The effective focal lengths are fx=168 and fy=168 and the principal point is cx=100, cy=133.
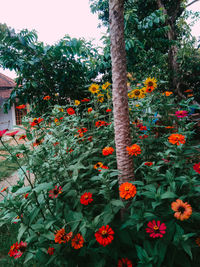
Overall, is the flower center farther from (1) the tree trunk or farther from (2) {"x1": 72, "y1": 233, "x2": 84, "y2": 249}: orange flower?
(2) {"x1": 72, "y1": 233, "x2": 84, "y2": 249}: orange flower

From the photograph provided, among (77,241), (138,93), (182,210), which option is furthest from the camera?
(138,93)

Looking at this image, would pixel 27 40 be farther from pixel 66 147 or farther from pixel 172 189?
pixel 172 189

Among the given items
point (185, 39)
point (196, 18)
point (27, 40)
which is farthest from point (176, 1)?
point (27, 40)

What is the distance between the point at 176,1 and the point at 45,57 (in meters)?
6.09

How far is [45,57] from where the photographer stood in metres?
3.97

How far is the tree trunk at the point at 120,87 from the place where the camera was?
1366 mm

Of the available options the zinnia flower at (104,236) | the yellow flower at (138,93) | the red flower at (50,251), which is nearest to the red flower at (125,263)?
the zinnia flower at (104,236)

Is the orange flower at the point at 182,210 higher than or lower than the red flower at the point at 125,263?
higher

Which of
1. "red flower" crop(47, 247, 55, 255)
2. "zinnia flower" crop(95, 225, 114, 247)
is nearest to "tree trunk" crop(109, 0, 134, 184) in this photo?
"zinnia flower" crop(95, 225, 114, 247)

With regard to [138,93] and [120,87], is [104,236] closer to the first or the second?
[120,87]

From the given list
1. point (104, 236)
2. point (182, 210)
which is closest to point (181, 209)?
point (182, 210)

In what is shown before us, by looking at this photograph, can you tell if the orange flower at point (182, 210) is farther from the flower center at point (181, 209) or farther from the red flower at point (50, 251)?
the red flower at point (50, 251)

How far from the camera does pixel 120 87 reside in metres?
1.41

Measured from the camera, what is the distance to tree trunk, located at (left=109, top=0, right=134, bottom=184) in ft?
4.48
